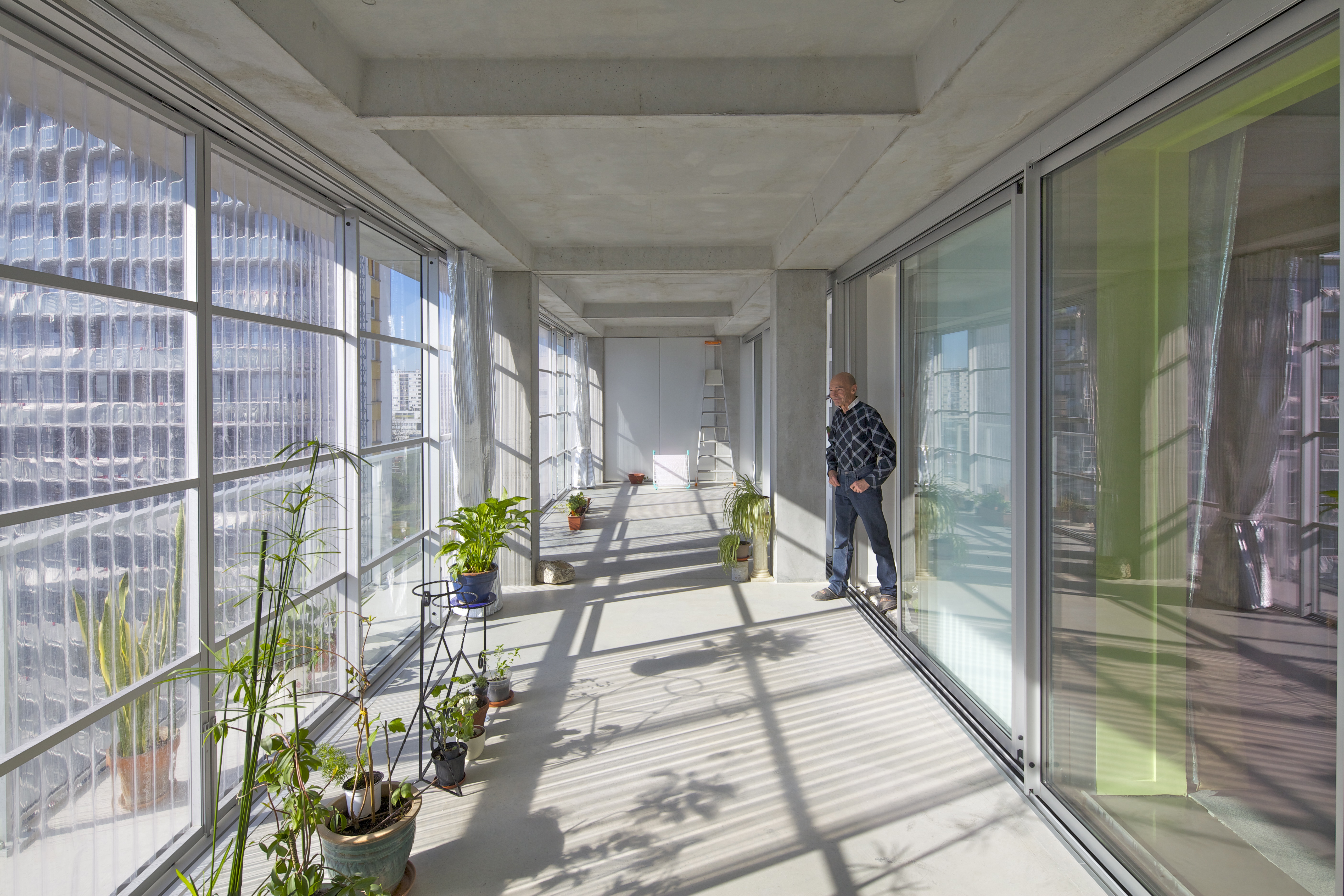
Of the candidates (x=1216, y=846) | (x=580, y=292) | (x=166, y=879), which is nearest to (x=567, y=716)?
(x=166, y=879)

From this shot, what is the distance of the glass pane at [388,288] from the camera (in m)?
4.30

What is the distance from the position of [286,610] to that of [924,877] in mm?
2712

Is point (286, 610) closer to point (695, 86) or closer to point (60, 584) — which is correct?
point (60, 584)

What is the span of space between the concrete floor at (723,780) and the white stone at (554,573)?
107 centimetres

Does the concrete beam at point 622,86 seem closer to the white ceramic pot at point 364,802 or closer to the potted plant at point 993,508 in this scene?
the potted plant at point 993,508

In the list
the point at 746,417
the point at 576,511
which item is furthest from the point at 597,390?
the point at 576,511

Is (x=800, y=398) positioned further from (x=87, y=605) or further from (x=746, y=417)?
(x=746, y=417)

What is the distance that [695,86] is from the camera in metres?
2.81

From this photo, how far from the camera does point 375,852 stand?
2264mm

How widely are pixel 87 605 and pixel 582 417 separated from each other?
34.7 ft

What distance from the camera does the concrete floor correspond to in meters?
2.49

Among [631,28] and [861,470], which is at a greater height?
[631,28]

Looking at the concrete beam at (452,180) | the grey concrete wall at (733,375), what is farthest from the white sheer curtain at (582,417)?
the concrete beam at (452,180)

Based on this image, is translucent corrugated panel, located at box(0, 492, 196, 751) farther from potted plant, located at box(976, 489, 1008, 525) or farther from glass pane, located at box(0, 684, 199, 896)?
potted plant, located at box(976, 489, 1008, 525)
